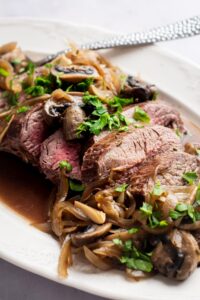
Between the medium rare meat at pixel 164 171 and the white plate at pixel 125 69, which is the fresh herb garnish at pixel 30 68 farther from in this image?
the medium rare meat at pixel 164 171

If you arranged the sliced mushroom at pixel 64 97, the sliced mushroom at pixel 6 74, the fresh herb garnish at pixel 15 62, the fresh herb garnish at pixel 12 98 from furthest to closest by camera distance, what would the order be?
1. the fresh herb garnish at pixel 15 62
2. the sliced mushroom at pixel 6 74
3. the fresh herb garnish at pixel 12 98
4. the sliced mushroom at pixel 64 97

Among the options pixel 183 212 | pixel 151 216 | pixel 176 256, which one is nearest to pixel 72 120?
pixel 151 216

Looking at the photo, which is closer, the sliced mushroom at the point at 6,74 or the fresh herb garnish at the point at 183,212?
the fresh herb garnish at the point at 183,212

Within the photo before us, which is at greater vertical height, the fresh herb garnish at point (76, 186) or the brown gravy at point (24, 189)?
the fresh herb garnish at point (76, 186)

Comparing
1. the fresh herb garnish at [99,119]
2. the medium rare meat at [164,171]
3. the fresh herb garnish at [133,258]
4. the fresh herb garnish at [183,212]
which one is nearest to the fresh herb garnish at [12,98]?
the fresh herb garnish at [99,119]

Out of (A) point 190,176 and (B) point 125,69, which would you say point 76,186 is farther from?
(B) point 125,69

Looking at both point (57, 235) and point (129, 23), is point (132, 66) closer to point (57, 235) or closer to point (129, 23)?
point (129, 23)
